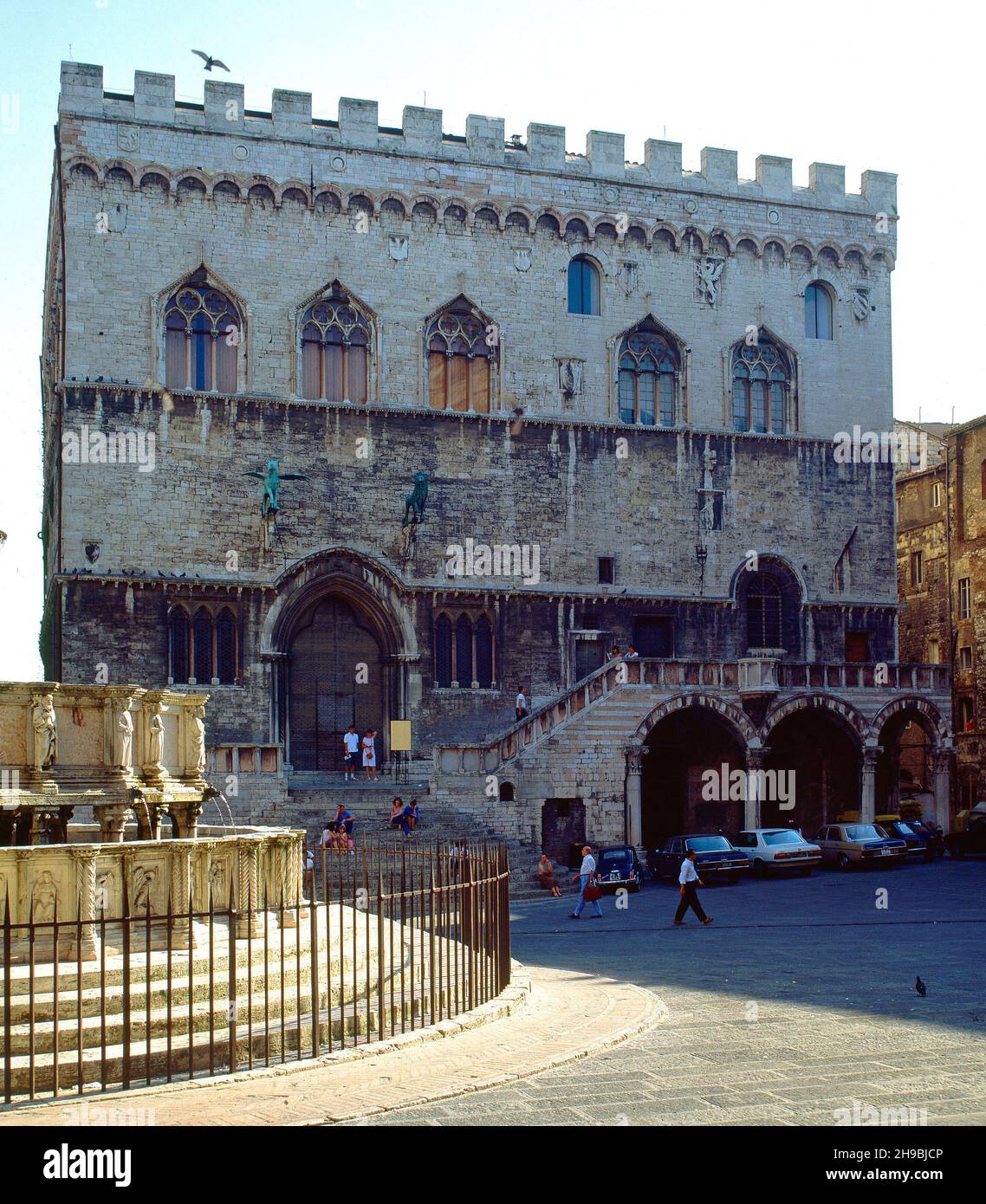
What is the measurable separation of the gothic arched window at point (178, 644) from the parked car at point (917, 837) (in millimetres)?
15405

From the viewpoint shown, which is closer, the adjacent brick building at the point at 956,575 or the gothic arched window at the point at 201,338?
the gothic arched window at the point at 201,338

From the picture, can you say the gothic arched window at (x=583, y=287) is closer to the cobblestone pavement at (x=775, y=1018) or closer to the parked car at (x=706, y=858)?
the parked car at (x=706, y=858)

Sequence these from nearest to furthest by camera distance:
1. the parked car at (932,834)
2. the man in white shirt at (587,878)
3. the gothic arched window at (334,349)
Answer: the man in white shirt at (587,878), the parked car at (932,834), the gothic arched window at (334,349)

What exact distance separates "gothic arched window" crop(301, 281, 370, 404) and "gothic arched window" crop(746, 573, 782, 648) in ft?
35.7

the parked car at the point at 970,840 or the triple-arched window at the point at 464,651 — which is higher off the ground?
the triple-arched window at the point at 464,651

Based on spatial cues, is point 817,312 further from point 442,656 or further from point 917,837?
point 917,837

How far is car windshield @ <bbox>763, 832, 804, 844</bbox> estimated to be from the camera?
98.5ft

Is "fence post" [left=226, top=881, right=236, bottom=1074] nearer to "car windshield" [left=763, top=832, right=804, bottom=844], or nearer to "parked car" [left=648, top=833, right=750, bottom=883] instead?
"parked car" [left=648, top=833, right=750, bottom=883]

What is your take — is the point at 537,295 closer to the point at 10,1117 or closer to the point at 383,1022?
the point at 383,1022

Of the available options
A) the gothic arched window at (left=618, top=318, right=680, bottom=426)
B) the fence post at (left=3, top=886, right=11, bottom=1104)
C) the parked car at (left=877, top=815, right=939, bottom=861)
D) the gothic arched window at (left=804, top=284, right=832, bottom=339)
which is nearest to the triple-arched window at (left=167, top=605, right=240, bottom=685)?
the gothic arched window at (left=618, top=318, right=680, bottom=426)

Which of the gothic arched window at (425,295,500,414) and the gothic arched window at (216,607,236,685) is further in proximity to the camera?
the gothic arched window at (425,295,500,414)

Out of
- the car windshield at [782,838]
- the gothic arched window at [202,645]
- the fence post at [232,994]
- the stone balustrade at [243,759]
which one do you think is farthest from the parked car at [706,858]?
the fence post at [232,994]

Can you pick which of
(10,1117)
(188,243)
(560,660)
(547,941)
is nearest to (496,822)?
(560,660)

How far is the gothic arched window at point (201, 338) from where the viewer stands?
1247 inches
